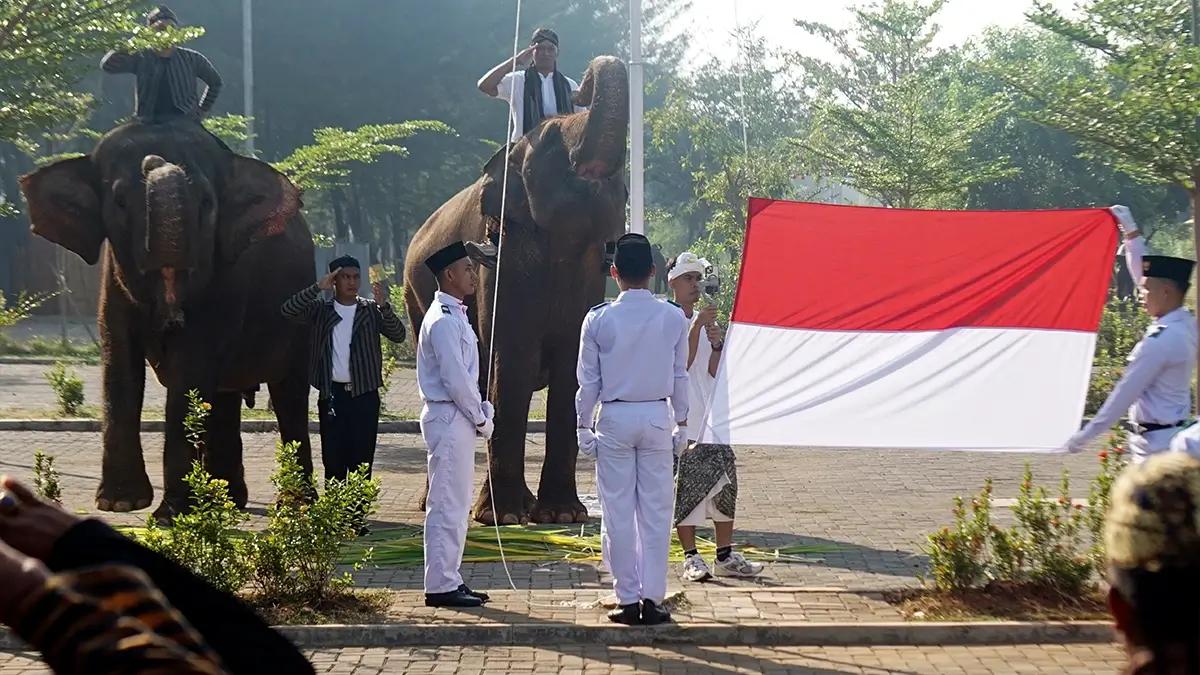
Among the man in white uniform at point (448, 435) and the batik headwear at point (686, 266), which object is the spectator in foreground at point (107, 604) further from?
the batik headwear at point (686, 266)

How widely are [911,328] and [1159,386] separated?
162 centimetres

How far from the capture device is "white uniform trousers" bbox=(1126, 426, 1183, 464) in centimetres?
830

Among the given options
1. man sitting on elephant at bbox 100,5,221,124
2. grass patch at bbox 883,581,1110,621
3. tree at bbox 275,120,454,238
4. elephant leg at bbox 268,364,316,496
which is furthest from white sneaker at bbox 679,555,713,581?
tree at bbox 275,120,454,238

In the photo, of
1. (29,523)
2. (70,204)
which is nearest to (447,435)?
(70,204)

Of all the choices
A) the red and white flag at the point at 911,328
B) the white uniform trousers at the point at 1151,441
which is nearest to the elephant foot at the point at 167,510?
the red and white flag at the point at 911,328

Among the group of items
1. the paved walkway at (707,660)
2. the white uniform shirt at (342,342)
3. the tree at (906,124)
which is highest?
the tree at (906,124)

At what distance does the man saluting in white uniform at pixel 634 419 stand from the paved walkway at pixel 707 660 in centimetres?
58

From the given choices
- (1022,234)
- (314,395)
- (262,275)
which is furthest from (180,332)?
(314,395)

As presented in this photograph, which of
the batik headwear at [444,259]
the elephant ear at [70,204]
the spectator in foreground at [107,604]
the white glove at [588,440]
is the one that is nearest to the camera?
the spectator in foreground at [107,604]

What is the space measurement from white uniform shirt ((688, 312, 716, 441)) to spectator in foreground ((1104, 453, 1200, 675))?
742 cm

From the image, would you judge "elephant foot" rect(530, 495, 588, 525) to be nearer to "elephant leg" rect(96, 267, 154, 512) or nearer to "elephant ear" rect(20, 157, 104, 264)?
"elephant leg" rect(96, 267, 154, 512)

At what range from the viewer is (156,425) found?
20.1m

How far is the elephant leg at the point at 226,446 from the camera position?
12906 millimetres

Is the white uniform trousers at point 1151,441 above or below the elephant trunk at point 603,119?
below
